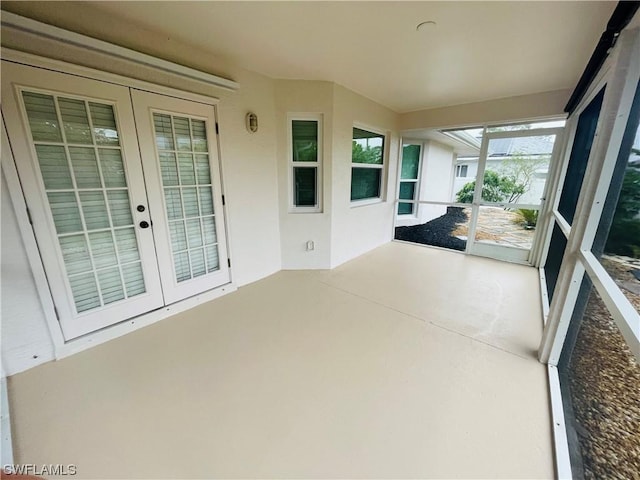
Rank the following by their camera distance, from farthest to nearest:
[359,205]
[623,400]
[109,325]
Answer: [359,205] → [109,325] → [623,400]

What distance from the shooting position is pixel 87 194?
2.04 metres

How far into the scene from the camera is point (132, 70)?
6.90 feet

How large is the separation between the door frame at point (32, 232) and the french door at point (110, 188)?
0.03 meters

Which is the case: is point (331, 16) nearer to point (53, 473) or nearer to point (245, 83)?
point (245, 83)

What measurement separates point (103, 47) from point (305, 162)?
2194 millimetres

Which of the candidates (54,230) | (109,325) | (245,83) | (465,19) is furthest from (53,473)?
(465,19)

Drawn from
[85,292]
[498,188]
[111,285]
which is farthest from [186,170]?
[498,188]

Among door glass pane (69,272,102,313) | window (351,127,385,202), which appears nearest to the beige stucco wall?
window (351,127,385,202)

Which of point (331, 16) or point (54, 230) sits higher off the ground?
point (331, 16)

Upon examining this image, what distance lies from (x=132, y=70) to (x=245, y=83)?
1.14 metres

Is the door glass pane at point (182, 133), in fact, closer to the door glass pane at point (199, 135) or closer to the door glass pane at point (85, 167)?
the door glass pane at point (199, 135)

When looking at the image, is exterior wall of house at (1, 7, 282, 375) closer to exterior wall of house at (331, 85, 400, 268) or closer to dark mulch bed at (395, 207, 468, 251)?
exterior wall of house at (331, 85, 400, 268)

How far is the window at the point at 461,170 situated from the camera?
27.8 feet

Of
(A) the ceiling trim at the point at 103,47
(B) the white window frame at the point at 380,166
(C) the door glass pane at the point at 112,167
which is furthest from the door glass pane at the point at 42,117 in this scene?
(B) the white window frame at the point at 380,166
